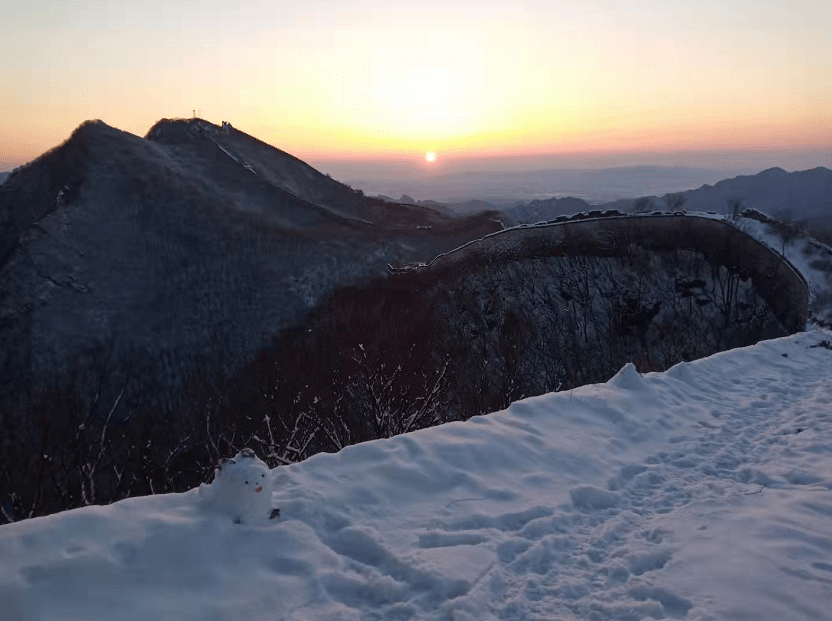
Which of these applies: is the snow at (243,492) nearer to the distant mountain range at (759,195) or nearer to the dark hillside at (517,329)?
the dark hillside at (517,329)

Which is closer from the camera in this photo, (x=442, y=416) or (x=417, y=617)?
(x=417, y=617)

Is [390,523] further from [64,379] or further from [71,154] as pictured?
[71,154]

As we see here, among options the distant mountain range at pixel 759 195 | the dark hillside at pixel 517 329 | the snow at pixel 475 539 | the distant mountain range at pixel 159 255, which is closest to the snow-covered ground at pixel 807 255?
the dark hillside at pixel 517 329

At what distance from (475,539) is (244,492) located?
2065 millimetres

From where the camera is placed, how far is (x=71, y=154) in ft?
187

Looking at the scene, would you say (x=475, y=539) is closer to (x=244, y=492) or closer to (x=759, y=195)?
(x=244, y=492)

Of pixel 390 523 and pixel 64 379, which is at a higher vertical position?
pixel 390 523

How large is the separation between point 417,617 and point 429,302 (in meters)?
31.8

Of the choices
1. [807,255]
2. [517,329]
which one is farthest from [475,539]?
[807,255]

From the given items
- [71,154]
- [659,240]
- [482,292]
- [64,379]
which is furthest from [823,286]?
[71,154]

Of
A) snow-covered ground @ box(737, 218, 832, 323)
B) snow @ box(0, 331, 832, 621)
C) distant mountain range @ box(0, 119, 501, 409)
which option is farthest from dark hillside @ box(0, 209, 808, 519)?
snow @ box(0, 331, 832, 621)

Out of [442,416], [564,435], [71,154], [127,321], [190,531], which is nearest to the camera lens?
[190,531]

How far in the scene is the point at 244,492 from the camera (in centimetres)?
446

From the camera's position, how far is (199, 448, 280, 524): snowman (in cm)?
446
